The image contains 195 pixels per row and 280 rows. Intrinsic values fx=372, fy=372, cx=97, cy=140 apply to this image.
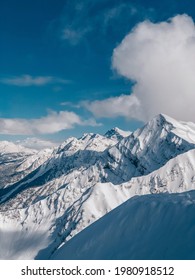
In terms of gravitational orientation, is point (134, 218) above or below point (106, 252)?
above

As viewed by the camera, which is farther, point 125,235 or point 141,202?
point 141,202

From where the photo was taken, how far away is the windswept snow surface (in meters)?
48.8

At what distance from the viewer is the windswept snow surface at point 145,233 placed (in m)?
48.8

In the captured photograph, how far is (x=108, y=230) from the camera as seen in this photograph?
68.6 meters

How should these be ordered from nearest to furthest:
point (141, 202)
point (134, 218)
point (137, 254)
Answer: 1. point (137, 254)
2. point (134, 218)
3. point (141, 202)

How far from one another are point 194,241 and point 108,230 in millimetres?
24909

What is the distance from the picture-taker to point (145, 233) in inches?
2271
